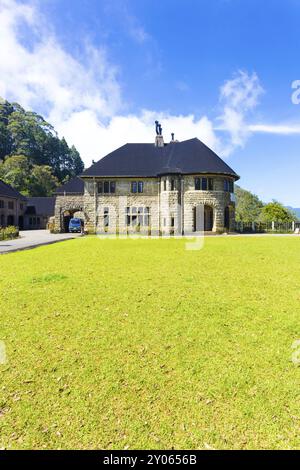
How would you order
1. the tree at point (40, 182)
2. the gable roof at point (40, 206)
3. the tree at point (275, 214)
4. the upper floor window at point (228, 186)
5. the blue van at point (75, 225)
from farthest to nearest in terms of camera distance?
the tree at point (40, 182)
the gable roof at point (40, 206)
the tree at point (275, 214)
the blue van at point (75, 225)
the upper floor window at point (228, 186)

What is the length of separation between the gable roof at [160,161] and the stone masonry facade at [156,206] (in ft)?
2.59

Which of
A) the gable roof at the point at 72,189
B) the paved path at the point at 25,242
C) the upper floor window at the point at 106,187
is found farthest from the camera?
the gable roof at the point at 72,189

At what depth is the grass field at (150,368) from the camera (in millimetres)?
2623

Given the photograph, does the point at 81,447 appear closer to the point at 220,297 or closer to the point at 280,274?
the point at 220,297

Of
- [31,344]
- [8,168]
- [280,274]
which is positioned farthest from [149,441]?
[8,168]

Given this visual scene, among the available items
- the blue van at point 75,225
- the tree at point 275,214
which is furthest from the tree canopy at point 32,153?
the tree at point 275,214

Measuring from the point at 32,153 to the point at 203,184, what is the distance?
83109 mm

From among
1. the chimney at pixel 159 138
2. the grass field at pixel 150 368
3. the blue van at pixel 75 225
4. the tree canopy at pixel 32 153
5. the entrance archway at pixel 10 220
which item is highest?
the tree canopy at pixel 32 153

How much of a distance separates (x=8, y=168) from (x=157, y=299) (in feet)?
247

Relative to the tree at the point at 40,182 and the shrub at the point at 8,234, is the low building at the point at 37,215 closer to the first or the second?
the tree at the point at 40,182

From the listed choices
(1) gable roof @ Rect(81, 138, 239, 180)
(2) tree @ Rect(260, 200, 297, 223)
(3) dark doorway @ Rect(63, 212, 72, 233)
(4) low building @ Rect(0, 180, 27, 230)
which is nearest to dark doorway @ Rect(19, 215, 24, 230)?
(4) low building @ Rect(0, 180, 27, 230)

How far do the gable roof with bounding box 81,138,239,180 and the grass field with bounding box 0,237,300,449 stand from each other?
1099 inches

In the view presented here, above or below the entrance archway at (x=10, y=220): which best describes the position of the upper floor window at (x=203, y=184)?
above

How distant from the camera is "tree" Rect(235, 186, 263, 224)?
2430 inches
